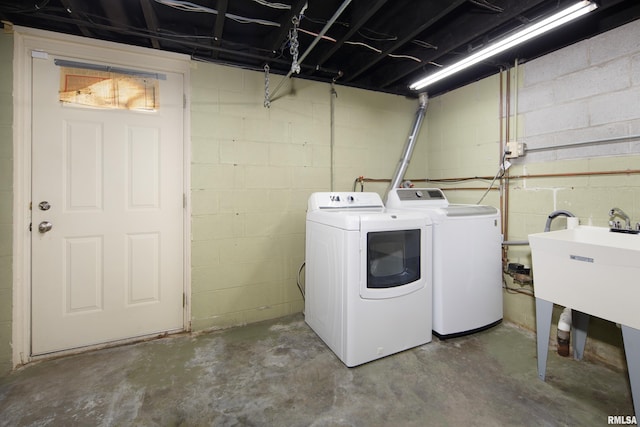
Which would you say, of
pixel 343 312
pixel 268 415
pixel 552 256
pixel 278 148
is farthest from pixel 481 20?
pixel 268 415

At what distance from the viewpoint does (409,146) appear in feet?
Result: 10.8

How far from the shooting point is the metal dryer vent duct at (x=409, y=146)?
10.6 feet

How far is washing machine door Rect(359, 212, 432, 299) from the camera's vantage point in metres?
1.99

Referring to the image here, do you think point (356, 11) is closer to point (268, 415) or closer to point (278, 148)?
point (278, 148)

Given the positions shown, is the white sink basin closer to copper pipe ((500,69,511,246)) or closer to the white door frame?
copper pipe ((500,69,511,246))

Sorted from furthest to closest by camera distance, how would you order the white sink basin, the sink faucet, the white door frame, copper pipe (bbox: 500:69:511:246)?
copper pipe (bbox: 500:69:511:246), the white door frame, the sink faucet, the white sink basin

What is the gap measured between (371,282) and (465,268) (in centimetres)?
86

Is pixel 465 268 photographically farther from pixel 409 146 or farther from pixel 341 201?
pixel 409 146

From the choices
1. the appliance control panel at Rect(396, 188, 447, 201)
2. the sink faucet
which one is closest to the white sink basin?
the sink faucet

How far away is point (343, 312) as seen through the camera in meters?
2.02

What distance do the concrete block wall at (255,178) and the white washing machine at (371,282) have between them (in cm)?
56

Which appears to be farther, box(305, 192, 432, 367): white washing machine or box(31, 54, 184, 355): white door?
box(31, 54, 184, 355): white door

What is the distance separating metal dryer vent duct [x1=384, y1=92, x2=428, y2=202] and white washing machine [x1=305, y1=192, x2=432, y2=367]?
1086mm

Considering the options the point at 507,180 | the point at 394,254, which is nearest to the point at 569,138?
the point at 507,180
